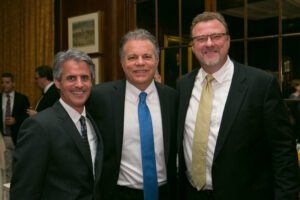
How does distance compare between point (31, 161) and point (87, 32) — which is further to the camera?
point (87, 32)

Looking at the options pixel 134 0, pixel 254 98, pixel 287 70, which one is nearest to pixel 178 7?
pixel 134 0

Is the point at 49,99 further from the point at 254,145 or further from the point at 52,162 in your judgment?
the point at 254,145

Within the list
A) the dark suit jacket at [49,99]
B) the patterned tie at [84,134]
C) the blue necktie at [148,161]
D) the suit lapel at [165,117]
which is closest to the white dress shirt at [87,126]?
the patterned tie at [84,134]

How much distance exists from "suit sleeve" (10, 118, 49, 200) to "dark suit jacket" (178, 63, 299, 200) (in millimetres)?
776

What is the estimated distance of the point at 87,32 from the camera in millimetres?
4281

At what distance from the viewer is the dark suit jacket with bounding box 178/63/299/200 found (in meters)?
1.63

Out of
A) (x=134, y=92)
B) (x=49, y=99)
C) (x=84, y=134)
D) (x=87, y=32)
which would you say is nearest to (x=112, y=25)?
(x=87, y=32)

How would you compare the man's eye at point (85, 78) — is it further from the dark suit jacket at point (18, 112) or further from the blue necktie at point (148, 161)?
the dark suit jacket at point (18, 112)

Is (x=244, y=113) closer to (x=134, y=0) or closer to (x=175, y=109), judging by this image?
(x=175, y=109)

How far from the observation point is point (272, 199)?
173cm

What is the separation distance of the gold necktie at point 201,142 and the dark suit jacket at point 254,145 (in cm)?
7

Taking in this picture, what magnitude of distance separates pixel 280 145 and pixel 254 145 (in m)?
0.12

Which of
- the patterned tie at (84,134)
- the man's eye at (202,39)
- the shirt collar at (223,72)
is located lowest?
the patterned tie at (84,134)

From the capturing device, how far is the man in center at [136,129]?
178cm
